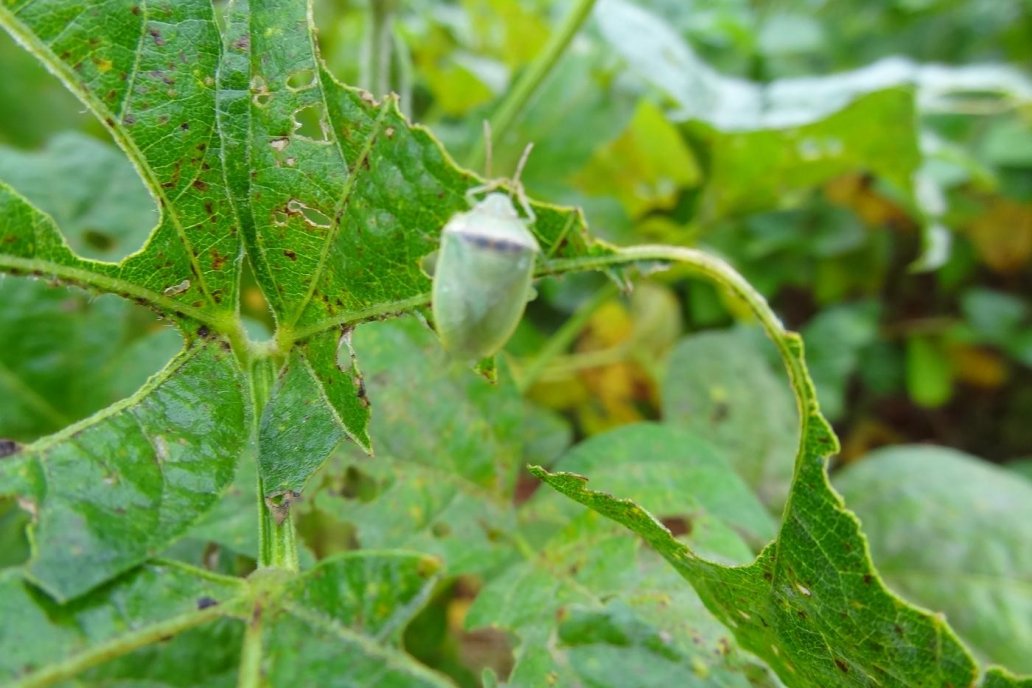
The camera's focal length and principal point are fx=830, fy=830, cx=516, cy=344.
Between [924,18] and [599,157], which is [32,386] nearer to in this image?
[599,157]

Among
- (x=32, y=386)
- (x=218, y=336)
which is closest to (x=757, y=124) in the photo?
(x=218, y=336)

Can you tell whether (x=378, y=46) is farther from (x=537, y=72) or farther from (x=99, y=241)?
(x=99, y=241)

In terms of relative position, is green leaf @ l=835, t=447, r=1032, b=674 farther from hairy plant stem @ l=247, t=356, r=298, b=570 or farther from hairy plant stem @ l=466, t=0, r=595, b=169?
hairy plant stem @ l=247, t=356, r=298, b=570

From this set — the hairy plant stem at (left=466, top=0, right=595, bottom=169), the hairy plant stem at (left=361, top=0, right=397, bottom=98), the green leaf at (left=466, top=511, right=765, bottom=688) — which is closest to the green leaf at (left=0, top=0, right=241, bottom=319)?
the green leaf at (left=466, top=511, right=765, bottom=688)

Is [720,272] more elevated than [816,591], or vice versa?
[720,272]

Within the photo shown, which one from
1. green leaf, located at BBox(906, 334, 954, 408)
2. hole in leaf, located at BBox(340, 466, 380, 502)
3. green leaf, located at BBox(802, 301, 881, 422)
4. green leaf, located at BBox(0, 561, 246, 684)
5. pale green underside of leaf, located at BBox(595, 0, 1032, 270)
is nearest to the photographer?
green leaf, located at BBox(0, 561, 246, 684)

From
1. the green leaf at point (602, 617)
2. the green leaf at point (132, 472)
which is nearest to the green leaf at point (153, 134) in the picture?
the green leaf at point (132, 472)

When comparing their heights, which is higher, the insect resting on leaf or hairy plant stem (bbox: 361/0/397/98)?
hairy plant stem (bbox: 361/0/397/98)

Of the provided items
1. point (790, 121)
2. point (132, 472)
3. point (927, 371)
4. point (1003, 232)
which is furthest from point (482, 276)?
point (1003, 232)
